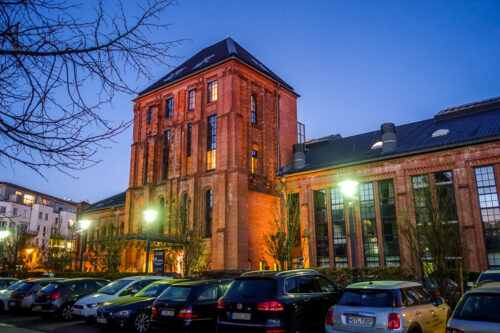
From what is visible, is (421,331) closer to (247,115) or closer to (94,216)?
(247,115)

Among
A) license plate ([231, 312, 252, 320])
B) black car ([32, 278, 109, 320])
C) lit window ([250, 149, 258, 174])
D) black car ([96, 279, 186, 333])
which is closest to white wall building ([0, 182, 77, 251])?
lit window ([250, 149, 258, 174])

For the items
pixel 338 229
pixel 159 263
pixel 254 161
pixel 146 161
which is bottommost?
pixel 159 263

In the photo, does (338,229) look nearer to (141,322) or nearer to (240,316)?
(141,322)

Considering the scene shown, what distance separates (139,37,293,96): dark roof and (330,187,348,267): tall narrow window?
15378 millimetres

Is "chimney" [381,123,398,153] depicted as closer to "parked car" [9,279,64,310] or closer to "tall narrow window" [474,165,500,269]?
"tall narrow window" [474,165,500,269]

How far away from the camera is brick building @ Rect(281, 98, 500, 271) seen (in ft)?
84.9

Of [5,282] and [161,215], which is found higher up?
[161,215]

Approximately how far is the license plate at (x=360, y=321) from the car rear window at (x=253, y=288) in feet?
5.61

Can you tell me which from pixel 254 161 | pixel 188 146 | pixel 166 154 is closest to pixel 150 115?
pixel 166 154

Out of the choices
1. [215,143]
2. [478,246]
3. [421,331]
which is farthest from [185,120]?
[421,331]

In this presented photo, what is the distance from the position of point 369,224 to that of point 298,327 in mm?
23755

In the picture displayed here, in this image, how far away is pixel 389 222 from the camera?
97.4 ft

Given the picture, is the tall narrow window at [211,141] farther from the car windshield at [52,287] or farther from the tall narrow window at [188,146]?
the car windshield at [52,287]

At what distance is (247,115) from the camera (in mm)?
36938
